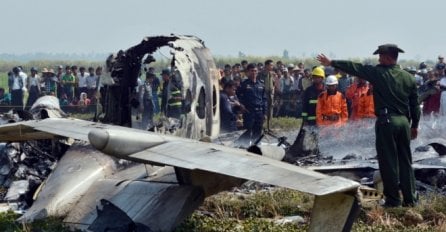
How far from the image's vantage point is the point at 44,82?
1193 inches

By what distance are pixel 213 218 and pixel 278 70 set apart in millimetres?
16673

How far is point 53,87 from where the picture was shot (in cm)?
3038

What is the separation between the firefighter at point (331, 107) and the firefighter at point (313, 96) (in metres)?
0.90

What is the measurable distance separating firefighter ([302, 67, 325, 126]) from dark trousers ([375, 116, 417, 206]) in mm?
6105

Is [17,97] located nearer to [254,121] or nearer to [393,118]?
[254,121]

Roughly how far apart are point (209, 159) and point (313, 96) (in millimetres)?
9579

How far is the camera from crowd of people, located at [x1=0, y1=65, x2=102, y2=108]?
96.9 ft

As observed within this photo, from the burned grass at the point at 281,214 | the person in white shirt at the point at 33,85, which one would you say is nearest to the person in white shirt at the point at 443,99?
the burned grass at the point at 281,214

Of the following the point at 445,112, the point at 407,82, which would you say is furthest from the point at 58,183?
the point at 445,112

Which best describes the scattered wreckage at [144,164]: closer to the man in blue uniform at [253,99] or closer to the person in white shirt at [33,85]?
the man in blue uniform at [253,99]

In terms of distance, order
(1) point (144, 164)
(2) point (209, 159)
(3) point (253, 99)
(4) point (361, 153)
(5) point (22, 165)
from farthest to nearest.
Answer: (3) point (253, 99) → (4) point (361, 153) → (5) point (22, 165) → (1) point (144, 164) → (2) point (209, 159)

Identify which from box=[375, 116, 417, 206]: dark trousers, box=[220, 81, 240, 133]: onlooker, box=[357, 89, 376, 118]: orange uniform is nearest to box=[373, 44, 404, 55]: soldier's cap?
box=[375, 116, 417, 206]: dark trousers

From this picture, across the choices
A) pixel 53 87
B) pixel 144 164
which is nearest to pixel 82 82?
pixel 53 87

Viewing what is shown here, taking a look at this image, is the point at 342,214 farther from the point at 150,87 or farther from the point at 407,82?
the point at 150,87
